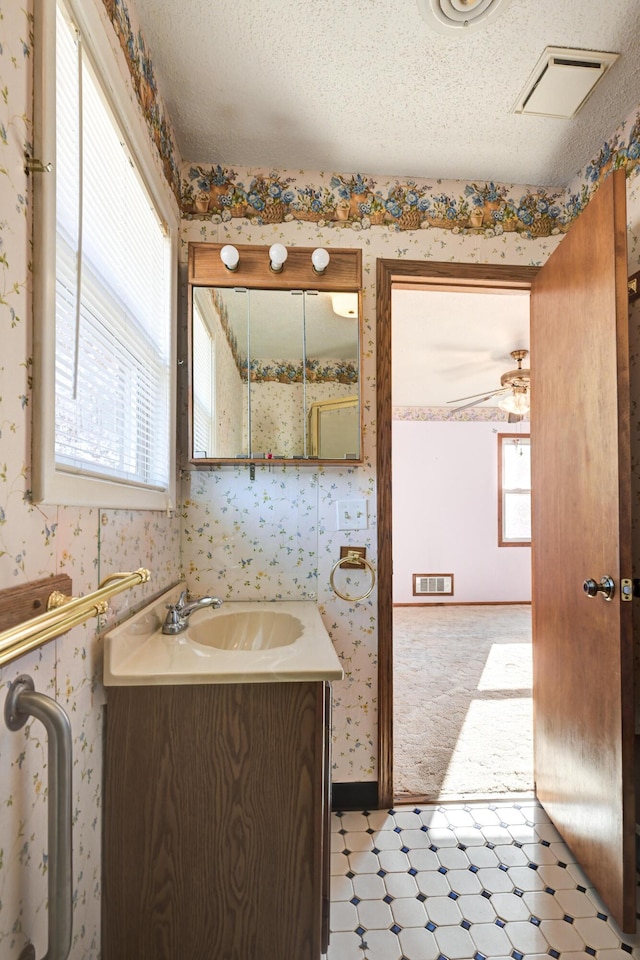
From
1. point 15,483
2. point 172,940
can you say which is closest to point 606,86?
point 15,483

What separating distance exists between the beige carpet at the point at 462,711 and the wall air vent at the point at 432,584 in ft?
3.18

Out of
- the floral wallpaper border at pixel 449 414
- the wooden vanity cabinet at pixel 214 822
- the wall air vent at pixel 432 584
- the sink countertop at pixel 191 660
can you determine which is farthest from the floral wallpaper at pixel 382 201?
the wall air vent at pixel 432 584

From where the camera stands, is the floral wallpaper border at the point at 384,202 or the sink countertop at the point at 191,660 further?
the floral wallpaper border at the point at 384,202

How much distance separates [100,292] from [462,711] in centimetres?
284

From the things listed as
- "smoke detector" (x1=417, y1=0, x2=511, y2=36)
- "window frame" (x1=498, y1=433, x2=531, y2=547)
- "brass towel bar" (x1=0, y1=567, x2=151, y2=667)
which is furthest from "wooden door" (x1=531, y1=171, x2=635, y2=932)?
"window frame" (x1=498, y1=433, x2=531, y2=547)

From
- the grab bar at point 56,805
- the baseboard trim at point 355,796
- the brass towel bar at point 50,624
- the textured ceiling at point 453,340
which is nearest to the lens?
the brass towel bar at point 50,624

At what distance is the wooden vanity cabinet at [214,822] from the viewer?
112 cm

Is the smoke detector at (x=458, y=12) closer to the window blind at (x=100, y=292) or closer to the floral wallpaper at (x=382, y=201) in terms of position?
the floral wallpaper at (x=382, y=201)

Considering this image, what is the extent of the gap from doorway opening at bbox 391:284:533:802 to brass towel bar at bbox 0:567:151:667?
1.74 meters

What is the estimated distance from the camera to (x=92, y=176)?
1.06 metres

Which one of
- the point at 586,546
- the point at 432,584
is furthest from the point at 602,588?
the point at 432,584

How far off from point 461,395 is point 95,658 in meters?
5.23

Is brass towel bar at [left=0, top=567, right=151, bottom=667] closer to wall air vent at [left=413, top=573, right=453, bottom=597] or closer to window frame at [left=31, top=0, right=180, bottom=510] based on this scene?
window frame at [left=31, top=0, right=180, bottom=510]

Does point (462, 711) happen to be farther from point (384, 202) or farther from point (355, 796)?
point (384, 202)
